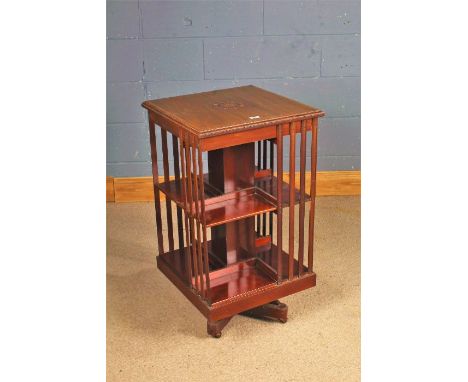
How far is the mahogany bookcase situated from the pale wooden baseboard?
3.48 feet

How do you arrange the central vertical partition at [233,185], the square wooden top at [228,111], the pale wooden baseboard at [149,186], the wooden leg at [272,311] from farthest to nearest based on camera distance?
the pale wooden baseboard at [149,186] < the wooden leg at [272,311] < the central vertical partition at [233,185] < the square wooden top at [228,111]

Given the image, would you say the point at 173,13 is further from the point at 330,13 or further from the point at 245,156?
the point at 245,156

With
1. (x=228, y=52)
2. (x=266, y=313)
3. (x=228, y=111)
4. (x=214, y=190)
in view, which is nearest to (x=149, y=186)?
(x=228, y=52)

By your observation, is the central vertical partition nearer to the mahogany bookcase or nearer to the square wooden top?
the mahogany bookcase

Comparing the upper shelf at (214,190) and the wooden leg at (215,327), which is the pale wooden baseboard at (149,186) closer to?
the upper shelf at (214,190)

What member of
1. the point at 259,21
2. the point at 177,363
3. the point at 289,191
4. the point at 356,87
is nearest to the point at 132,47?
the point at 259,21

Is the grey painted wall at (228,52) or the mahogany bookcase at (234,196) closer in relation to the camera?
the mahogany bookcase at (234,196)

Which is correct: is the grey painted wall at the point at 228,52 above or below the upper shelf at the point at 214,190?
above

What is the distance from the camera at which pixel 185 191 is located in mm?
2346

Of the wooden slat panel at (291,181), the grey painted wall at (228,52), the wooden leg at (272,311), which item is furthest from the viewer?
the grey painted wall at (228,52)

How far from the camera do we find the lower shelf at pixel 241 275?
8.19 ft

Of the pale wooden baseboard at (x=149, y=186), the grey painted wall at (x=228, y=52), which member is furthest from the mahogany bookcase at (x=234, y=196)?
the pale wooden baseboard at (x=149, y=186)

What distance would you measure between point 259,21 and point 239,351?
6.01 ft

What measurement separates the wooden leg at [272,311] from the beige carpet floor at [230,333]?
0.03m
